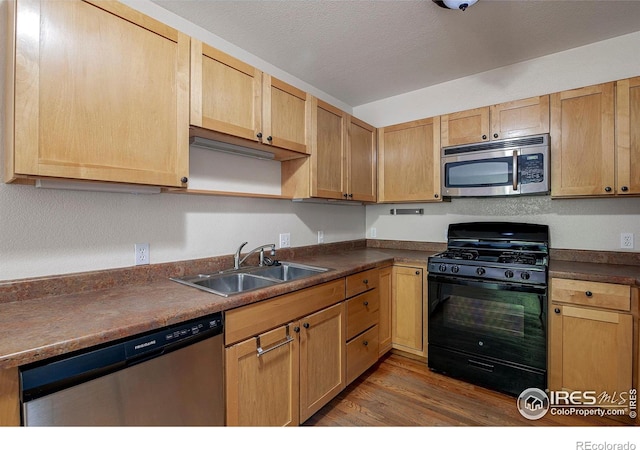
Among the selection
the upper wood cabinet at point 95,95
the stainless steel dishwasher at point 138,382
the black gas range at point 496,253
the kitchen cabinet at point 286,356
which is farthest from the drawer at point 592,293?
the upper wood cabinet at point 95,95

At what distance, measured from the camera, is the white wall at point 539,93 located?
2.19 meters

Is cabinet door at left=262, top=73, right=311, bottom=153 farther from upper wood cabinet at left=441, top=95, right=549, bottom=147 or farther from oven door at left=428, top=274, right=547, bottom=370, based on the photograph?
oven door at left=428, top=274, right=547, bottom=370

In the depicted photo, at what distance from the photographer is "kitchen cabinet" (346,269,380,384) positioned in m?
2.11

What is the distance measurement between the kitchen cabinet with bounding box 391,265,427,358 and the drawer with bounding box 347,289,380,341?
0.27 m

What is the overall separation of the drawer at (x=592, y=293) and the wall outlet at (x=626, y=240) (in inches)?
24.7

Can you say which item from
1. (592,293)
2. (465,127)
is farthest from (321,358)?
(465,127)

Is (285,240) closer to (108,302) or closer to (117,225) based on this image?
(117,225)

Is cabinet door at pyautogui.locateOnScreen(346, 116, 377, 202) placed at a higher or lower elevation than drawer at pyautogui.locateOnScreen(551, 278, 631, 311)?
higher

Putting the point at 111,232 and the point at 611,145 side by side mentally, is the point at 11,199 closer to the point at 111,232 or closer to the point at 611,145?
the point at 111,232

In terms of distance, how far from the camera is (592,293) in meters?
1.84

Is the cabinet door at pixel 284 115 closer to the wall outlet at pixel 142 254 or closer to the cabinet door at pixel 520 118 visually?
the wall outlet at pixel 142 254

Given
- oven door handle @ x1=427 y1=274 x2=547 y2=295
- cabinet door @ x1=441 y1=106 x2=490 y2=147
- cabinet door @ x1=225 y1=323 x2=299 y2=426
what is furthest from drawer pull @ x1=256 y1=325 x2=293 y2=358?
cabinet door @ x1=441 y1=106 x2=490 y2=147

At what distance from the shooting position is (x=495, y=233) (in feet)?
8.49

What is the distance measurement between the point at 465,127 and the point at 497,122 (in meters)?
0.24
